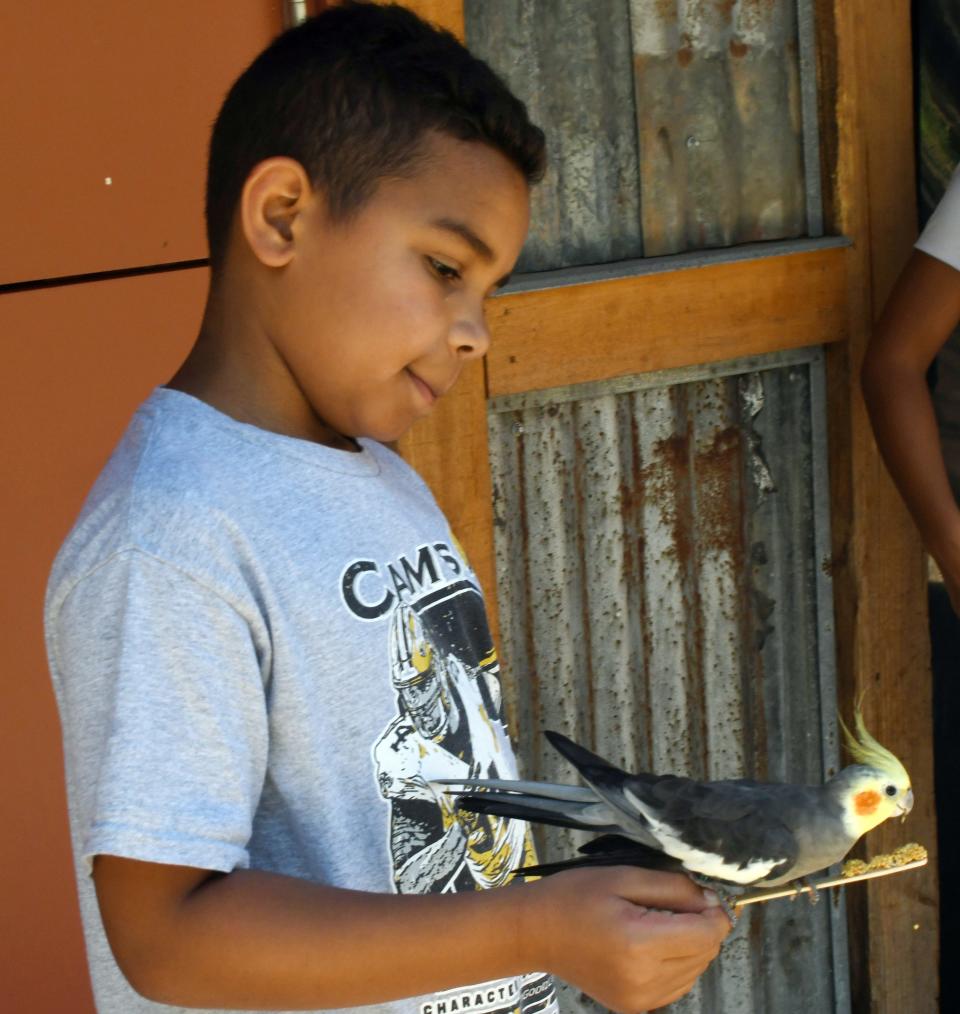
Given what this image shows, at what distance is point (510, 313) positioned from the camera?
257 cm

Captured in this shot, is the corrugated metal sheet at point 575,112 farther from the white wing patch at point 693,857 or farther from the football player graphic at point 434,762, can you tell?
the white wing patch at point 693,857

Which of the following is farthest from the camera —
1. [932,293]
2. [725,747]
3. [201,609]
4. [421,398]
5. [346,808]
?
[725,747]

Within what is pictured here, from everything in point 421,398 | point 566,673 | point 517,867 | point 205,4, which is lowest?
point 517,867

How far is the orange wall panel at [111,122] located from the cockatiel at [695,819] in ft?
A: 4.26

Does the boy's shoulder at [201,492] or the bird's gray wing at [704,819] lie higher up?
the boy's shoulder at [201,492]

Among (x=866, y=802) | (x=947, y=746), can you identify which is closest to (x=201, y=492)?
(x=866, y=802)

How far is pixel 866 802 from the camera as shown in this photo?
1.65 m

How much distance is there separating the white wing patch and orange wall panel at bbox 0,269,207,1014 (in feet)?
4.25

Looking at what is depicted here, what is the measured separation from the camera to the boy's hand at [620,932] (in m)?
1.31

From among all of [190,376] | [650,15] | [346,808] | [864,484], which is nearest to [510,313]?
[650,15]

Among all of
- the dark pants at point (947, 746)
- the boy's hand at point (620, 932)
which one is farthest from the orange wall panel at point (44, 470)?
the dark pants at point (947, 746)

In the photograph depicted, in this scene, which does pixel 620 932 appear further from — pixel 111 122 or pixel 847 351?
pixel 847 351

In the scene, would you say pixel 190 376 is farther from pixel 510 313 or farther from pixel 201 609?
pixel 510 313

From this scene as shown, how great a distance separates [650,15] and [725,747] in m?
1.45
